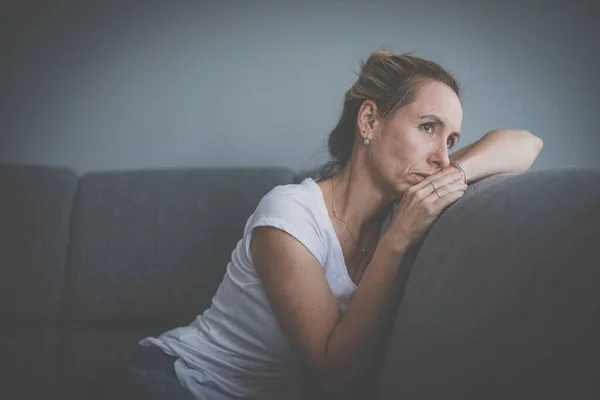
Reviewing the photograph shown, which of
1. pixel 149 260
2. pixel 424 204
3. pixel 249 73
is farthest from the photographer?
pixel 249 73

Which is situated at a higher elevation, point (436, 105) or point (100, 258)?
point (436, 105)

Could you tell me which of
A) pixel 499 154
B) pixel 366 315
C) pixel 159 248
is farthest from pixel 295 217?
pixel 159 248

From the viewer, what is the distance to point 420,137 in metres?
1.00

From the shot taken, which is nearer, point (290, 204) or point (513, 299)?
point (513, 299)

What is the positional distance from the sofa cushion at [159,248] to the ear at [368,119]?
18.1 inches

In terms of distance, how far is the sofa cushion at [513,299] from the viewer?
0.51 m

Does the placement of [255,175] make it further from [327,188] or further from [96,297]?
[96,297]

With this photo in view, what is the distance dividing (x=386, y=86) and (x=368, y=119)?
84mm

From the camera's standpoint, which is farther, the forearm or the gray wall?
the gray wall

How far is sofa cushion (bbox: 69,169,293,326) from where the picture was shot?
1448 mm

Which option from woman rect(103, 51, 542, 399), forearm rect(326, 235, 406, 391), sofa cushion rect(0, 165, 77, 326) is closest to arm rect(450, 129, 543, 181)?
woman rect(103, 51, 542, 399)

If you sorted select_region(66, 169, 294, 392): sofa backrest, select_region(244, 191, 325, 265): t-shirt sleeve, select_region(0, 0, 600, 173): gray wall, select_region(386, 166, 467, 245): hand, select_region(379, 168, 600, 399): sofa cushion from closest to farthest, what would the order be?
select_region(379, 168, 600, 399): sofa cushion → select_region(386, 166, 467, 245): hand → select_region(244, 191, 325, 265): t-shirt sleeve → select_region(66, 169, 294, 392): sofa backrest → select_region(0, 0, 600, 173): gray wall

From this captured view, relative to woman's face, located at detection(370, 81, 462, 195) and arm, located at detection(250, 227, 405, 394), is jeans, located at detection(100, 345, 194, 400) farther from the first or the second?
woman's face, located at detection(370, 81, 462, 195)

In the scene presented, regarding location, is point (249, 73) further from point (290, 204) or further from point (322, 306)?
point (322, 306)
